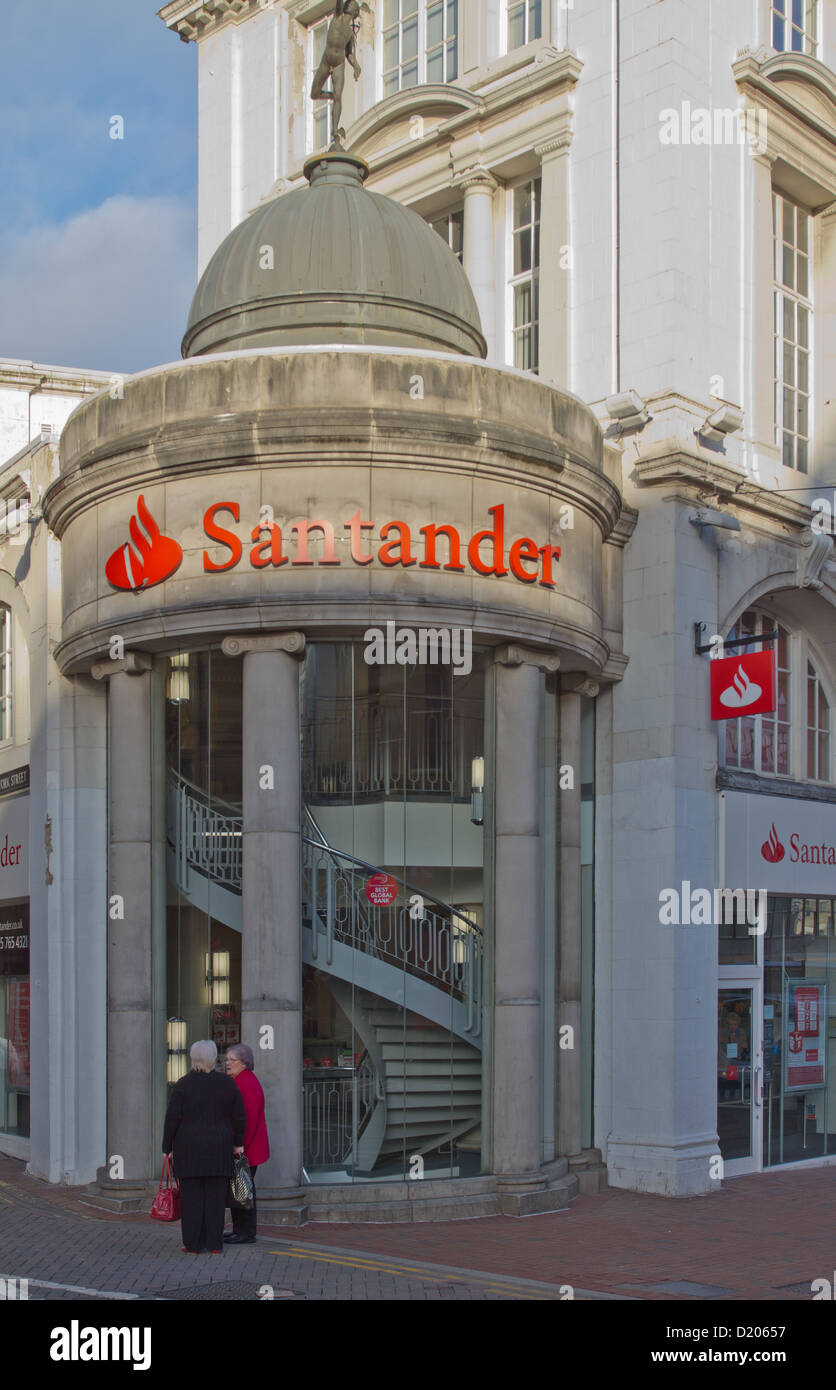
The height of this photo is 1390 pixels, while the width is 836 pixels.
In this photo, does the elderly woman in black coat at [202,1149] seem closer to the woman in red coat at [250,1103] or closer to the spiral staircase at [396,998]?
the woman in red coat at [250,1103]

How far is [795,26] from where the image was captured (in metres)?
20.7

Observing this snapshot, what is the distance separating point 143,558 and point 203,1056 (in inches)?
204

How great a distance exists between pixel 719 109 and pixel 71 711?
34.0 feet

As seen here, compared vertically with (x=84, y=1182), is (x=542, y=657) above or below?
above

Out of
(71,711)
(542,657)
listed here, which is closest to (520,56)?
(542,657)

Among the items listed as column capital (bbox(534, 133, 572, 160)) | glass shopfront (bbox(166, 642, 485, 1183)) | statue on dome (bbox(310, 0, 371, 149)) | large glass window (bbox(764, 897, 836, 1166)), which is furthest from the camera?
column capital (bbox(534, 133, 572, 160))

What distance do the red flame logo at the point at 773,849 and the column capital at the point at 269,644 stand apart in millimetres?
6961

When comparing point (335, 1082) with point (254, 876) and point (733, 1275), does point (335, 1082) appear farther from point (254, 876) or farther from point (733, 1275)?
point (733, 1275)

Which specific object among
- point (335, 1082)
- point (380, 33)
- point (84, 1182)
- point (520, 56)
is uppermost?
point (380, 33)

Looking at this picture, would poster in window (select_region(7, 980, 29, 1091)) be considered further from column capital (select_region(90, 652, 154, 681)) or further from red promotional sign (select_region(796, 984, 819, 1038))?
red promotional sign (select_region(796, 984, 819, 1038))

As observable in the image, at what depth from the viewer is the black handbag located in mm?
12195

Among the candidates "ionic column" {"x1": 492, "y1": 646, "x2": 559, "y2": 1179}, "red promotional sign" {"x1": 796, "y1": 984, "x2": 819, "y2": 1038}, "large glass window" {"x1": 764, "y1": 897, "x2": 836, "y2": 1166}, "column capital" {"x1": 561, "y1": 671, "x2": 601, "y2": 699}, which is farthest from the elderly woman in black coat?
"red promotional sign" {"x1": 796, "y1": 984, "x2": 819, "y2": 1038}

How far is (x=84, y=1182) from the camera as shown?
1642 centimetres

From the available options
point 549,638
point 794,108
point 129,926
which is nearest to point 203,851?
point 129,926
